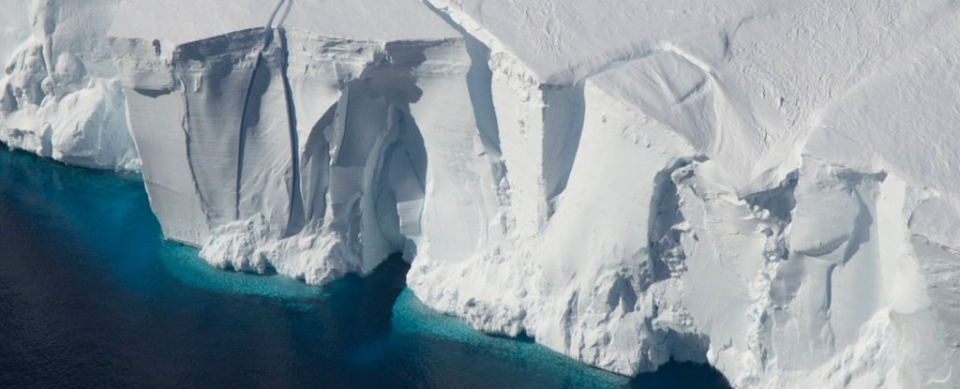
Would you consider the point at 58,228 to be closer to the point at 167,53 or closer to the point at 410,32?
the point at 167,53

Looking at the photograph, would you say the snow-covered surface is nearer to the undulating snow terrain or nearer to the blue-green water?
the blue-green water

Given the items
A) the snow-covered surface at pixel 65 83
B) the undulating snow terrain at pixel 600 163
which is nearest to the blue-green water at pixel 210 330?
the undulating snow terrain at pixel 600 163

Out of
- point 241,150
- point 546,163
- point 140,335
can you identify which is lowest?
point 140,335

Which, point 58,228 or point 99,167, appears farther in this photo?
point 99,167

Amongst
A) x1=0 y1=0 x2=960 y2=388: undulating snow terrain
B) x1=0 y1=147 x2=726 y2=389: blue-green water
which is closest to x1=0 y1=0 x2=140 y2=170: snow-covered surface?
x1=0 y1=147 x2=726 y2=389: blue-green water

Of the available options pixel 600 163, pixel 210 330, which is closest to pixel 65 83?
pixel 210 330

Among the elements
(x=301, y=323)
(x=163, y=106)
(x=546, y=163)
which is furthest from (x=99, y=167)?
(x=546, y=163)
